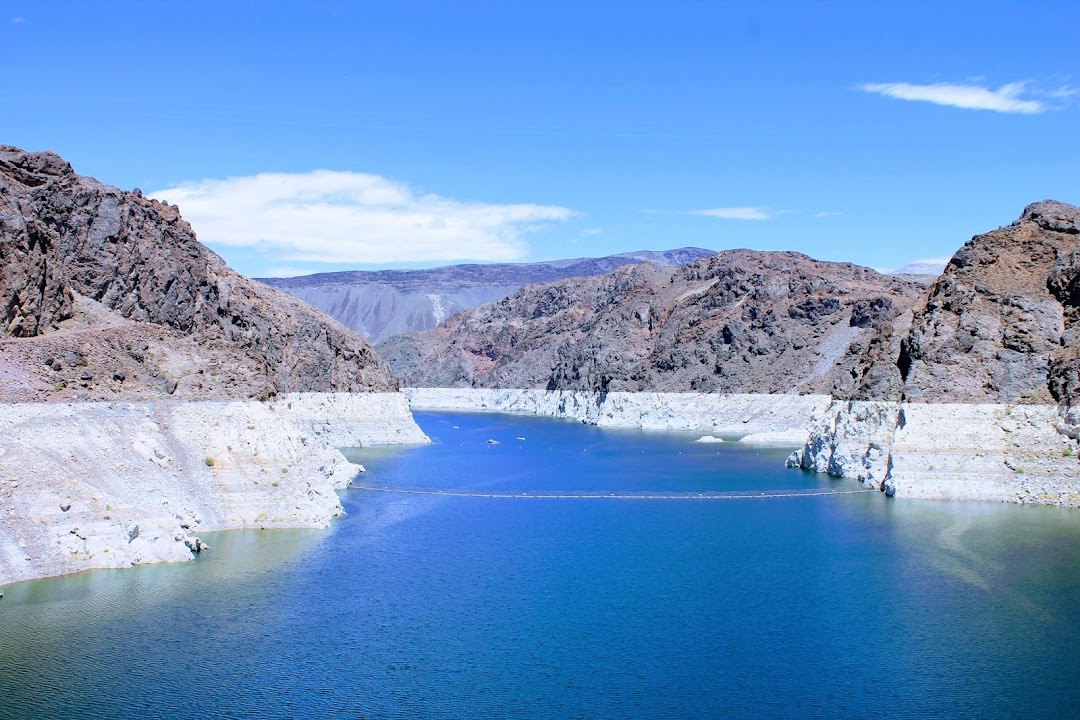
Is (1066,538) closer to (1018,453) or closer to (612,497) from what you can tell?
(1018,453)

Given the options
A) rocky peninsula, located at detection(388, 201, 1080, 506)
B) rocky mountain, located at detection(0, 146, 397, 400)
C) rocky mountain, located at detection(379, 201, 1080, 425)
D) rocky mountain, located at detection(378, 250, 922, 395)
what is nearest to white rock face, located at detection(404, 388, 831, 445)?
rocky peninsula, located at detection(388, 201, 1080, 506)

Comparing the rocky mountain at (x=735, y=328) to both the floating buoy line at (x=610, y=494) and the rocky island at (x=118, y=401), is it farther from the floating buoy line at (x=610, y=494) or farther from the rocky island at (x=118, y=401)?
the rocky island at (x=118, y=401)

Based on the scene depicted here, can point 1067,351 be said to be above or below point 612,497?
above

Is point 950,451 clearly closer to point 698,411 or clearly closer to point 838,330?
point 698,411

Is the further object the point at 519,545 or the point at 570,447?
the point at 570,447

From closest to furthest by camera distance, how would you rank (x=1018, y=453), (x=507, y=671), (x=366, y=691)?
1. (x=366, y=691)
2. (x=507, y=671)
3. (x=1018, y=453)

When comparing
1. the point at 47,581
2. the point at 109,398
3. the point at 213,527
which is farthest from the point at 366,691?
the point at 109,398

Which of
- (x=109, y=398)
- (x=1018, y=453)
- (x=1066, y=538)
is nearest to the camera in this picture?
(x=109, y=398)
